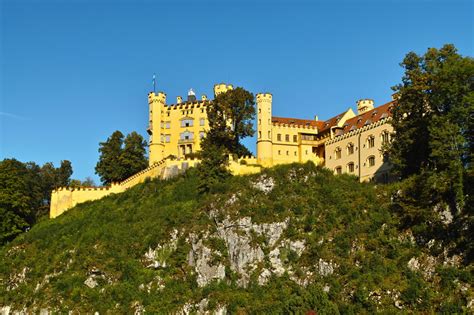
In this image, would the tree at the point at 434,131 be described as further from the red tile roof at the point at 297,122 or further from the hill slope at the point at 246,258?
the red tile roof at the point at 297,122

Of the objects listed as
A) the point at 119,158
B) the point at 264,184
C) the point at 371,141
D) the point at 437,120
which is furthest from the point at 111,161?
the point at 437,120

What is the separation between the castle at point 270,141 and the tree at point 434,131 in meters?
6.59

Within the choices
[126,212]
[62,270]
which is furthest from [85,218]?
[62,270]

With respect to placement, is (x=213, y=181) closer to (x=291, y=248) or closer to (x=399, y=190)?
(x=291, y=248)

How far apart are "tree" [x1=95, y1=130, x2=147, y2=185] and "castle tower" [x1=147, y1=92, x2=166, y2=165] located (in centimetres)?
296

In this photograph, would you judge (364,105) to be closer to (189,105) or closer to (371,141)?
(371,141)

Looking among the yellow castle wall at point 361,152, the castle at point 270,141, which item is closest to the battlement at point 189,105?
the castle at point 270,141

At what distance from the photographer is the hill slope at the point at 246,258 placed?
179ft

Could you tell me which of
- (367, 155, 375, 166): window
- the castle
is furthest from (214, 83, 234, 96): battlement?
(367, 155, 375, 166): window

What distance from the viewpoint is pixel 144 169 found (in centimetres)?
9106

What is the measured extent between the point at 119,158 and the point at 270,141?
831 inches

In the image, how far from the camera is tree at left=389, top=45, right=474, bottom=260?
58.0 metres

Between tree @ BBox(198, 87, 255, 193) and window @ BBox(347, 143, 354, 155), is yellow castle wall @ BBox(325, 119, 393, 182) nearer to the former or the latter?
window @ BBox(347, 143, 354, 155)

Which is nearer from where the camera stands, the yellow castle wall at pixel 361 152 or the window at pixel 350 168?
the yellow castle wall at pixel 361 152
